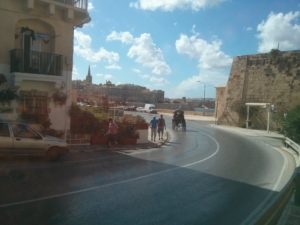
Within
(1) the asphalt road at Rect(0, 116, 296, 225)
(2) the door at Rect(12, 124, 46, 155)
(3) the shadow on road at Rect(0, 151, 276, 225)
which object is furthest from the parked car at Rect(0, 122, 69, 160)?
(3) the shadow on road at Rect(0, 151, 276, 225)

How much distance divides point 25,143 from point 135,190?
18.7ft

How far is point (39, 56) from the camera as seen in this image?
69.7 ft

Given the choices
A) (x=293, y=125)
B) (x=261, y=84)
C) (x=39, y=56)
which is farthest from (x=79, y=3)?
(x=261, y=84)

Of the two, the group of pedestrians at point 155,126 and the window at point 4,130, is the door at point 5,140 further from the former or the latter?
the group of pedestrians at point 155,126

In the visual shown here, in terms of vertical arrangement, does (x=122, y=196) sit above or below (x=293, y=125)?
below

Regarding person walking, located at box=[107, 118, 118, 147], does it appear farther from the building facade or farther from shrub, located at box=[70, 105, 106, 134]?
the building facade

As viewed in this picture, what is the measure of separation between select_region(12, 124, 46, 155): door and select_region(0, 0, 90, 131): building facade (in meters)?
4.63

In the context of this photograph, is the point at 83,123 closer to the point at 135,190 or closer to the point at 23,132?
the point at 23,132

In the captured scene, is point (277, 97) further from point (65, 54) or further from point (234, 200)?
point (234, 200)

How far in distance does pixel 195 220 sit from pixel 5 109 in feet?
45.9

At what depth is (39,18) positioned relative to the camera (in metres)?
21.5

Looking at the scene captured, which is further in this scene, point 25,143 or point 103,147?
point 103,147

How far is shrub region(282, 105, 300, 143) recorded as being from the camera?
2602 cm

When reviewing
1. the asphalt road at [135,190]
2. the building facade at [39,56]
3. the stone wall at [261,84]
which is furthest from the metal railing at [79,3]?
the stone wall at [261,84]
